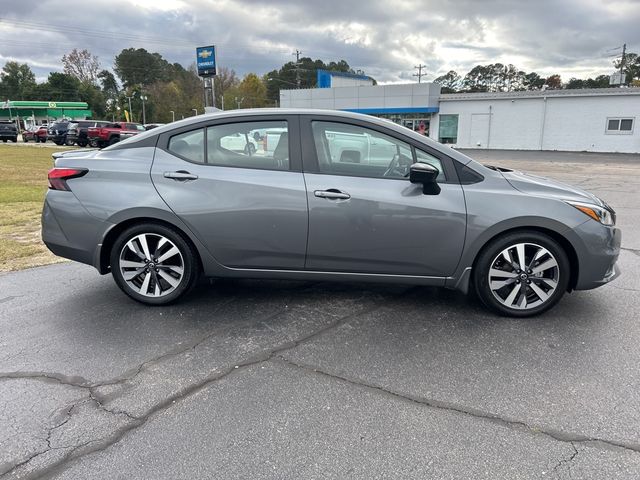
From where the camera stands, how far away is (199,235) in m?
3.92

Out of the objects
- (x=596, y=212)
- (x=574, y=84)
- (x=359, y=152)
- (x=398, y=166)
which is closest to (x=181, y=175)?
(x=359, y=152)

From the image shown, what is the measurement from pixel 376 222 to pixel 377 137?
74 centimetres

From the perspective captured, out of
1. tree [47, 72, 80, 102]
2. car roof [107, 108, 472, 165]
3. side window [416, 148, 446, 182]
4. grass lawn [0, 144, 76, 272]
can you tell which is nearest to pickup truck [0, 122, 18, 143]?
grass lawn [0, 144, 76, 272]

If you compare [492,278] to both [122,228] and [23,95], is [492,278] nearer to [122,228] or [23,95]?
[122,228]

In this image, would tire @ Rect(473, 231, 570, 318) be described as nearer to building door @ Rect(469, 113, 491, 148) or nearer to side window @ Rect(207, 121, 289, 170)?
side window @ Rect(207, 121, 289, 170)

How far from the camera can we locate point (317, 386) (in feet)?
9.55

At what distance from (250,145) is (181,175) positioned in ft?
2.09

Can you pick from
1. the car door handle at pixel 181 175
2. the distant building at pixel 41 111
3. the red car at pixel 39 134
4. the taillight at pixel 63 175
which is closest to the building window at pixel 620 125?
the car door handle at pixel 181 175

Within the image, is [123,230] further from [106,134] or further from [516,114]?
[516,114]

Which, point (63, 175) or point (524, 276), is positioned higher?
point (63, 175)

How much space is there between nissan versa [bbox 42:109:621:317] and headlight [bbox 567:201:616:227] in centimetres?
2

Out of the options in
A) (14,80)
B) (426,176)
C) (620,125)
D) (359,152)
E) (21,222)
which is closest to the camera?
(426,176)

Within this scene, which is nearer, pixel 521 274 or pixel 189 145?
pixel 521 274

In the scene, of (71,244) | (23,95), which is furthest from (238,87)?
(71,244)
